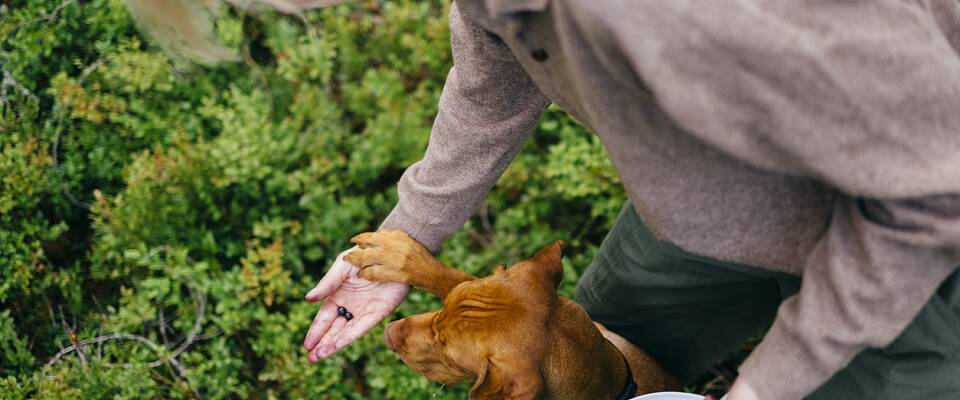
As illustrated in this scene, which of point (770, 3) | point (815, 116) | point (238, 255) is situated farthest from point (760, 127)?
point (238, 255)

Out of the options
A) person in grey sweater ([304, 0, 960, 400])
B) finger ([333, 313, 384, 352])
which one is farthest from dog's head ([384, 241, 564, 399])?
person in grey sweater ([304, 0, 960, 400])

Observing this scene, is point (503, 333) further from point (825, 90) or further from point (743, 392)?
point (825, 90)

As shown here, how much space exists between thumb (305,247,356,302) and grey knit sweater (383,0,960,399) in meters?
1.01

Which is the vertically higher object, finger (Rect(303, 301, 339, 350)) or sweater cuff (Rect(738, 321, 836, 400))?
sweater cuff (Rect(738, 321, 836, 400))

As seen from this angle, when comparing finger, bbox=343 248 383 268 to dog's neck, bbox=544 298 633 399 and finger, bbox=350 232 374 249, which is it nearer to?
finger, bbox=350 232 374 249

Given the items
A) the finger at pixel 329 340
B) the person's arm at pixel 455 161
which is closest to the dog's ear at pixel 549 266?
→ the person's arm at pixel 455 161

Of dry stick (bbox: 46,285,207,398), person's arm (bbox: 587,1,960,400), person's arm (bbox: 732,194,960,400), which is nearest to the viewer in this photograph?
person's arm (bbox: 587,1,960,400)

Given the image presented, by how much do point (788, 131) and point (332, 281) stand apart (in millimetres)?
1583

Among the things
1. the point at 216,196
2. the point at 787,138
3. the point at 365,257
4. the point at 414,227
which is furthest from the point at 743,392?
the point at 216,196

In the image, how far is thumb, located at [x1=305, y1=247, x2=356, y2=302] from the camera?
7.36 feet

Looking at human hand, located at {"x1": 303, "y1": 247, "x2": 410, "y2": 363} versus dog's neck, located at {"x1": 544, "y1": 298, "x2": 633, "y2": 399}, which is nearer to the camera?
dog's neck, located at {"x1": 544, "y1": 298, "x2": 633, "y2": 399}

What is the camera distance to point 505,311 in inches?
82.7

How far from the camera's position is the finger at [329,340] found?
2.29 m

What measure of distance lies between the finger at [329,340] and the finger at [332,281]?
0.37ft
